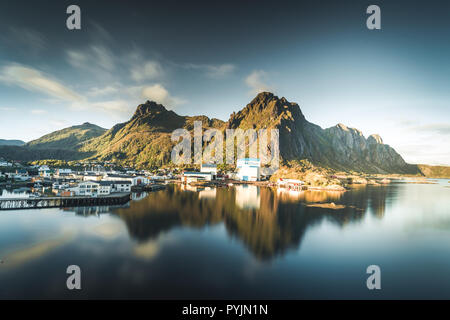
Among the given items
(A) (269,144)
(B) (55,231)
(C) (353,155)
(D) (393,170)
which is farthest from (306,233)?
(D) (393,170)

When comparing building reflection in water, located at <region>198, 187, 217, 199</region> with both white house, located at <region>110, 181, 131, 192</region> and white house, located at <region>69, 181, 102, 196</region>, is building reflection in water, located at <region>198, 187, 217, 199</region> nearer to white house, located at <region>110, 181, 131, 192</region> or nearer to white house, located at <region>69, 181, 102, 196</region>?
white house, located at <region>110, 181, 131, 192</region>

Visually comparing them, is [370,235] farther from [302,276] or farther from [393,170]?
[393,170]

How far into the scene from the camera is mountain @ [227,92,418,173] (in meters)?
141

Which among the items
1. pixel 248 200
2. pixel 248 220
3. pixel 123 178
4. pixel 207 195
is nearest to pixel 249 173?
pixel 207 195

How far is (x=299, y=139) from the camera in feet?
484

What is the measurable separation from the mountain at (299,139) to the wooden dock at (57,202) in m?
103

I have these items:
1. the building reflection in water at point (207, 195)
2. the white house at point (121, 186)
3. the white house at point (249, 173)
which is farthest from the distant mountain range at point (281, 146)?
the white house at point (121, 186)

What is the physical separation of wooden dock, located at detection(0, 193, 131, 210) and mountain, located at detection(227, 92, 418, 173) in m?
103

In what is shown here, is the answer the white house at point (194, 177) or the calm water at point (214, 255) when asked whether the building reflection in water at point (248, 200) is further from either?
the white house at point (194, 177)

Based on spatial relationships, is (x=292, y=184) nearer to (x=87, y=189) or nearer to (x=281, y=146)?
(x=281, y=146)

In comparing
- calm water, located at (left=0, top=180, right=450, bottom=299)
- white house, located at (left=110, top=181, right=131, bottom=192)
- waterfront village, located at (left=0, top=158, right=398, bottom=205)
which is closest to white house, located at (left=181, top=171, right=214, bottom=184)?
waterfront village, located at (left=0, top=158, right=398, bottom=205)

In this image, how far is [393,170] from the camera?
641ft

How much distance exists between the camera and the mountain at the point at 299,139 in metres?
141
